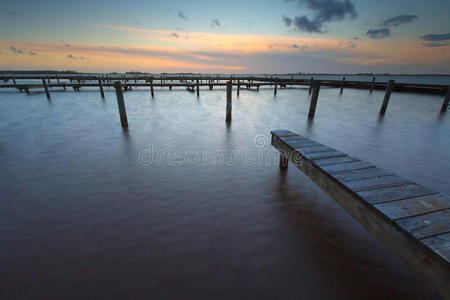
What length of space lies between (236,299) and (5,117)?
56.2ft

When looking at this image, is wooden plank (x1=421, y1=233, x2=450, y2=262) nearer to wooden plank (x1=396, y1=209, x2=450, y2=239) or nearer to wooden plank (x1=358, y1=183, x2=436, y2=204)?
wooden plank (x1=396, y1=209, x2=450, y2=239)

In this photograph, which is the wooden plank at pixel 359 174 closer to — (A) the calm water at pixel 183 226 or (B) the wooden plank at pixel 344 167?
(B) the wooden plank at pixel 344 167

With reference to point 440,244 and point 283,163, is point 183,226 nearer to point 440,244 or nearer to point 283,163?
point 440,244

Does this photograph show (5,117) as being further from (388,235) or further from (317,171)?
(388,235)

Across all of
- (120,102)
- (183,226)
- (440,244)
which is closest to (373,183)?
(440,244)

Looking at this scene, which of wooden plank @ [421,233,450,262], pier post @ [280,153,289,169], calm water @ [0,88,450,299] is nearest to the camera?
wooden plank @ [421,233,450,262]

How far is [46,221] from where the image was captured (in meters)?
3.36

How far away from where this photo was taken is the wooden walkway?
4.99 ft

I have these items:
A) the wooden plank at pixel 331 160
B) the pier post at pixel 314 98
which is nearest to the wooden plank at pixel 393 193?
the wooden plank at pixel 331 160

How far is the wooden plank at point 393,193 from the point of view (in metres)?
2.17

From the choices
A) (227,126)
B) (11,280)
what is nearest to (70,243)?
(11,280)

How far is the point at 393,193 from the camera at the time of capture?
229cm

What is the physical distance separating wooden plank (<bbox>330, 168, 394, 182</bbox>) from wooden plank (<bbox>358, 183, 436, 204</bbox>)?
13.3 inches

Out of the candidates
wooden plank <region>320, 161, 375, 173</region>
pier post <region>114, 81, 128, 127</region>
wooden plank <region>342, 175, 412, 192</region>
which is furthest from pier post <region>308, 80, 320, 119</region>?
pier post <region>114, 81, 128, 127</region>
